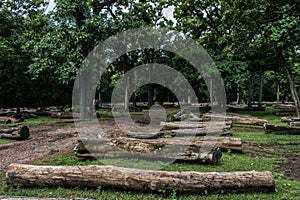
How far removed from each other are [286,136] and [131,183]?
806cm

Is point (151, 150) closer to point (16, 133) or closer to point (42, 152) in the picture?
point (42, 152)

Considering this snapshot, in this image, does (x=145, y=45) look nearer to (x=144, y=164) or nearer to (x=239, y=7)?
(x=239, y=7)

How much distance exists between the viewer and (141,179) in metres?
4.35

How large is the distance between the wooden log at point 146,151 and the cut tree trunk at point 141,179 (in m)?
1.54

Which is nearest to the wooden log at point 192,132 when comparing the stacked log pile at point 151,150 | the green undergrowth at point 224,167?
the green undergrowth at point 224,167

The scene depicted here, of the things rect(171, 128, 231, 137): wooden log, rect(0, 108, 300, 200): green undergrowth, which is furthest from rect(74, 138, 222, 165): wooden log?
rect(171, 128, 231, 137): wooden log

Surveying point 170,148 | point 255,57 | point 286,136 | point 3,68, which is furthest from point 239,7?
point 3,68

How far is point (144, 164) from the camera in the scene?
5.95m

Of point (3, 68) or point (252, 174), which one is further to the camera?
point (3, 68)

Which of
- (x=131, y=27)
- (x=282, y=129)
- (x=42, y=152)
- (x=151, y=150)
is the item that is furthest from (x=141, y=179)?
(x=131, y=27)

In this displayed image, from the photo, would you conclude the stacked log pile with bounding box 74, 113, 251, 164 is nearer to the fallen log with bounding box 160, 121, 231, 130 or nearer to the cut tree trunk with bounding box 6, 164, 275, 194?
the cut tree trunk with bounding box 6, 164, 275, 194

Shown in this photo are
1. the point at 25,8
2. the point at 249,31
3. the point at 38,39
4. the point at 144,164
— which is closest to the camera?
the point at 144,164

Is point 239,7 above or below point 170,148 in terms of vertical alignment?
above

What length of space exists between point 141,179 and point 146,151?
6.71 feet
